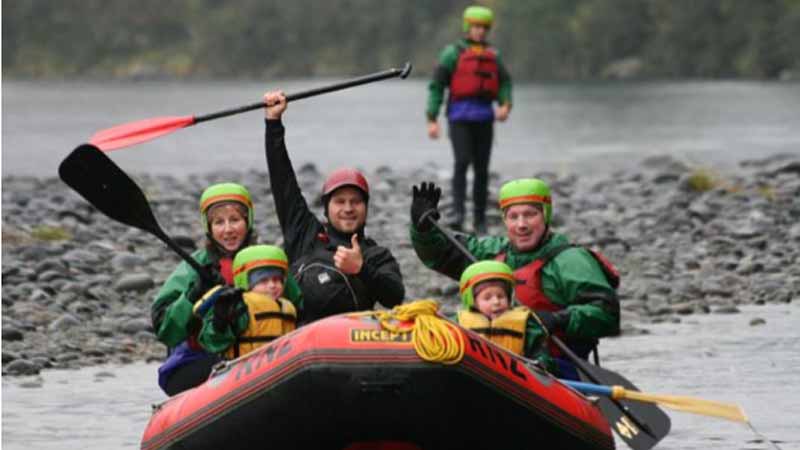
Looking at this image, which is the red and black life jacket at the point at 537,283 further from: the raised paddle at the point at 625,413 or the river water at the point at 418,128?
the river water at the point at 418,128

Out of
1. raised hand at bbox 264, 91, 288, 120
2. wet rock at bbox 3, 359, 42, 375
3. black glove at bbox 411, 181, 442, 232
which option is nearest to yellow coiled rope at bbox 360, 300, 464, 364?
black glove at bbox 411, 181, 442, 232

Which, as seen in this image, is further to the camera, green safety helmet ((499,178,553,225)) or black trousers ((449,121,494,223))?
black trousers ((449,121,494,223))

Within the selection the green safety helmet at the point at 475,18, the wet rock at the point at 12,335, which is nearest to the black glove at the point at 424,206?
the wet rock at the point at 12,335

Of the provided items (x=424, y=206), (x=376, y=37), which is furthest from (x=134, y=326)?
(x=376, y=37)

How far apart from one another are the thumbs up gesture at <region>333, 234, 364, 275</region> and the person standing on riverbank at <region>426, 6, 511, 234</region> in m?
7.20

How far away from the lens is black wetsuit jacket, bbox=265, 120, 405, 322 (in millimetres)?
8613

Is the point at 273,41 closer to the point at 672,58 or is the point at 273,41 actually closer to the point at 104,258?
the point at 672,58

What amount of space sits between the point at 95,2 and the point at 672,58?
→ 4750cm

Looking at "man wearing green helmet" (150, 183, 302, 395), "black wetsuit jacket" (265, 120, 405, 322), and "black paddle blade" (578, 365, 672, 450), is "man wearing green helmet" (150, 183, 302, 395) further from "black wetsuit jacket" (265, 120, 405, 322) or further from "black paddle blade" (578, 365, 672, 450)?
"black paddle blade" (578, 365, 672, 450)

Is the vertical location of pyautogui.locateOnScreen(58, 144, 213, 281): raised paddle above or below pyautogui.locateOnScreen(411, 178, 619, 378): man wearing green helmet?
above

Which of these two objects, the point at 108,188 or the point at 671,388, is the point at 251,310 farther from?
the point at 671,388

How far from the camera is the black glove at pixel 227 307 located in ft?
25.2

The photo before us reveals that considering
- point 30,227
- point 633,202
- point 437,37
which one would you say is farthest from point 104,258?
point 437,37

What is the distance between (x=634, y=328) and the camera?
42.4 ft
